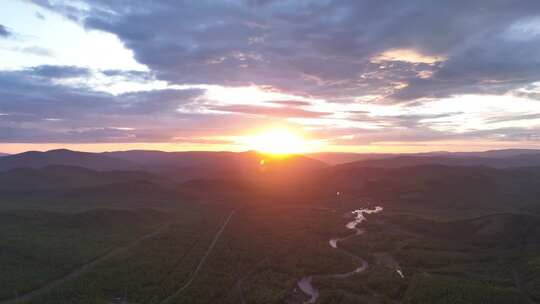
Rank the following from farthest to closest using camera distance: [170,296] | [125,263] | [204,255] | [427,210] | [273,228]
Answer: [427,210], [273,228], [204,255], [125,263], [170,296]

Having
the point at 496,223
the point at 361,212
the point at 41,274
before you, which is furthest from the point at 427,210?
the point at 41,274

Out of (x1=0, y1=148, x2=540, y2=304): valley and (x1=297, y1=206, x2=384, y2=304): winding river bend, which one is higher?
(x1=0, y1=148, x2=540, y2=304): valley

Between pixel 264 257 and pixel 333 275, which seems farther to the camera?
pixel 264 257

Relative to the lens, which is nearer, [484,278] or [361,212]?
[484,278]

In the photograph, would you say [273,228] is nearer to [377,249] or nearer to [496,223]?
[377,249]

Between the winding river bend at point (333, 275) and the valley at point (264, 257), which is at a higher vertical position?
the valley at point (264, 257)

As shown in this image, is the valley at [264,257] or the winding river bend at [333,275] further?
the winding river bend at [333,275]

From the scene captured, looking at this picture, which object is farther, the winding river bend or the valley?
the winding river bend

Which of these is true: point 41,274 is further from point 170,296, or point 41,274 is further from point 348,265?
point 348,265

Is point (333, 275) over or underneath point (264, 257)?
underneath

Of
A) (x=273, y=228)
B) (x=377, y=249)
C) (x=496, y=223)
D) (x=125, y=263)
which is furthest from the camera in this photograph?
(x=273, y=228)
